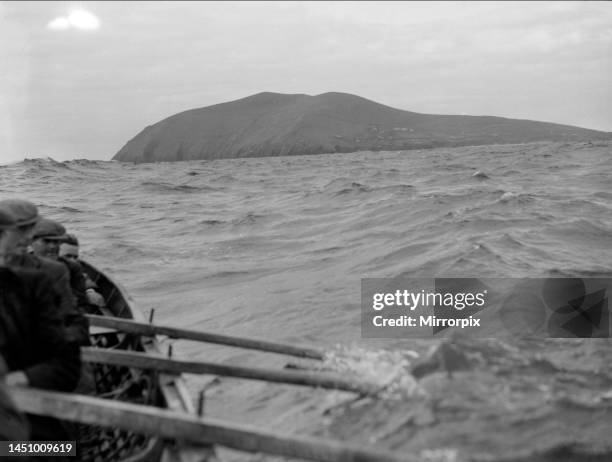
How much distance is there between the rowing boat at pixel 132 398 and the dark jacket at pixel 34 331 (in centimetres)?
80

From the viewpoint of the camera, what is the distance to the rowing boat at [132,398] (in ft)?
14.3

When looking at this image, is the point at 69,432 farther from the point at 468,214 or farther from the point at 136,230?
the point at 136,230

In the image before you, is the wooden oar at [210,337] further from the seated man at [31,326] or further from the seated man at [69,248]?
A: the seated man at [31,326]

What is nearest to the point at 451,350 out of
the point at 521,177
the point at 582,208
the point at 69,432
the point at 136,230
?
the point at 69,432

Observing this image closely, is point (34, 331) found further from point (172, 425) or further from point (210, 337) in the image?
point (210, 337)

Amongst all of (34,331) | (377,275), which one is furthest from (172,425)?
(377,275)

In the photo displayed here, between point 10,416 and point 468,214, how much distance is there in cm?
1696

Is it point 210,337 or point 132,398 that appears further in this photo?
point 210,337

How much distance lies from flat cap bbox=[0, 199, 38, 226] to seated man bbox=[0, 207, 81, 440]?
0.03 meters

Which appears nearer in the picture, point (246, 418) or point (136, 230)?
point (246, 418)

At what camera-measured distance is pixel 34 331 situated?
13.3 ft

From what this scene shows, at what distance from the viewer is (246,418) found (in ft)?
22.9

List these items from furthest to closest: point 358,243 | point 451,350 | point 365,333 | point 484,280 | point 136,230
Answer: point 136,230, point 358,243, point 484,280, point 365,333, point 451,350

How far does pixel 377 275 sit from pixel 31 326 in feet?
32.0
